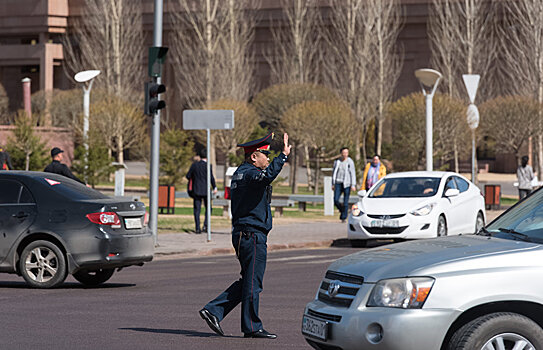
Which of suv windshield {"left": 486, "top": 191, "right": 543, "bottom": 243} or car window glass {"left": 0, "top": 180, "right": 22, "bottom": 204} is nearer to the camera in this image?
suv windshield {"left": 486, "top": 191, "right": 543, "bottom": 243}

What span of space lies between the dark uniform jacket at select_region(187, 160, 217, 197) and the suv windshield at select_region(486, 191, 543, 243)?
1632 cm

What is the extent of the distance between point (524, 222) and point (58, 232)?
773cm

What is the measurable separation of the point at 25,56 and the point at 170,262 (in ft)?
191

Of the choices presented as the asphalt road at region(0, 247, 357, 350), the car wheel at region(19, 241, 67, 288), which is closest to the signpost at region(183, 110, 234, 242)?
the asphalt road at region(0, 247, 357, 350)

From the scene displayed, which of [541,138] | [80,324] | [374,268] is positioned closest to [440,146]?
[541,138]

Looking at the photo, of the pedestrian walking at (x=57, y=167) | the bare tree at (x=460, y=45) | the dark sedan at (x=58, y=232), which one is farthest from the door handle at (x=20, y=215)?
the bare tree at (x=460, y=45)

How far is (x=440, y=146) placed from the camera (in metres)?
45.9

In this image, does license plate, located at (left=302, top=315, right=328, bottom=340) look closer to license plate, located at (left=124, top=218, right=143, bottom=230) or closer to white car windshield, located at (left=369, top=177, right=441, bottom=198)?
license plate, located at (left=124, top=218, right=143, bottom=230)

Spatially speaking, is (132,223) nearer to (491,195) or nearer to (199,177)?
(199,177)

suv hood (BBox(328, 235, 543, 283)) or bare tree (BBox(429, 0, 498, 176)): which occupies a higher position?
bare tree (BBox(429, 0, 498, 176))

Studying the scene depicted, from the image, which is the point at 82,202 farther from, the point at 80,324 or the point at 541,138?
the point at 541,138

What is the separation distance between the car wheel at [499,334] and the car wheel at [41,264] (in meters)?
8.21

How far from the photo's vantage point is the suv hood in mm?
6586

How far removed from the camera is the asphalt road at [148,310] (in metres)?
9.47
